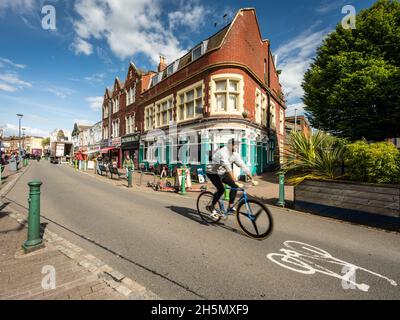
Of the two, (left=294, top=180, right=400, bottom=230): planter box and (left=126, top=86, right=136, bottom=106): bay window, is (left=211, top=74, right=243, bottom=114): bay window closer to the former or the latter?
(left=294, top=180, right=400, bottom=230): planter box

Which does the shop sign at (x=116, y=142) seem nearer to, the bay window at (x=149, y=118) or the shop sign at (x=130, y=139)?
the shop sign at (x=130, y=139)

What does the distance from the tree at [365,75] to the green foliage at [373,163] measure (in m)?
8.95

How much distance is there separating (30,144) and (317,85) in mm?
131921

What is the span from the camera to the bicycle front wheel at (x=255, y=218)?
4.07 meters

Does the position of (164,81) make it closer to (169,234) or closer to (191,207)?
(191,207)

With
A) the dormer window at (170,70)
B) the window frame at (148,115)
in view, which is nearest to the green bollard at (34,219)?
the dormer window at (170,70)

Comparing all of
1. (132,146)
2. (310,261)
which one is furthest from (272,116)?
(310,261)

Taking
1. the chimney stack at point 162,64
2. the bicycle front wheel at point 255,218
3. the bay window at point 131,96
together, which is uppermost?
the chimney stack at point 162,64

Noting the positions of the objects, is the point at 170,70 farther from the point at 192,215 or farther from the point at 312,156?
the point at 192,215

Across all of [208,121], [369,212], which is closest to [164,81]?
[208,121]

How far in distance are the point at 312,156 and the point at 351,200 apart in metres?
1.76

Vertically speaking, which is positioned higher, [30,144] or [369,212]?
[30,144]

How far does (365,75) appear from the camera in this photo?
1198 centimetres
